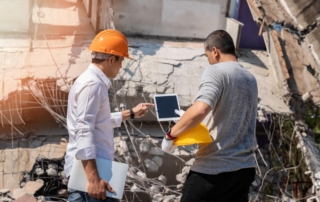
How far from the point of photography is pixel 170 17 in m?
6.91

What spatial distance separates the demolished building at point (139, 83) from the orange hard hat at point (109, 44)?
2328mm

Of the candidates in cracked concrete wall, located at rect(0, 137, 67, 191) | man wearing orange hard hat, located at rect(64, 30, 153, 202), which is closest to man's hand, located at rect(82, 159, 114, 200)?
man wearing orange hard hat, located at rect(64, 30, 153, 202)

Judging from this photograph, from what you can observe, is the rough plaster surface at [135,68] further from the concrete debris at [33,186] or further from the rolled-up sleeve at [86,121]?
the rolled-up sleeve at [86,121]

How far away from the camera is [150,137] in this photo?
17.7ft

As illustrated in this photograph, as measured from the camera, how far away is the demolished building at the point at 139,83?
16.3ft

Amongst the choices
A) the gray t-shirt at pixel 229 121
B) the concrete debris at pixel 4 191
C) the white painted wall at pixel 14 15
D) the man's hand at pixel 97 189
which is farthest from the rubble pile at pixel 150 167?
the white painted wall at pixel 14 15

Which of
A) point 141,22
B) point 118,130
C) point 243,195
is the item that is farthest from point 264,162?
point 141,22

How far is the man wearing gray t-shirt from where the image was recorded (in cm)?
283

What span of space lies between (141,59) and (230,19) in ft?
6.04

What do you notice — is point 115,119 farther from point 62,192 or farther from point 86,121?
point 62,192

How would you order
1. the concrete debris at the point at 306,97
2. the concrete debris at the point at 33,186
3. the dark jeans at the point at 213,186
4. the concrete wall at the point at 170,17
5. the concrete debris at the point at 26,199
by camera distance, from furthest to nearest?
the concrete wall at the point at 170,17, the concrete debris at the point at 306,97, the concrete debris at the point at 33,186, the concrete debris at the point at 26,199, the dark jeans at the point at 213,186

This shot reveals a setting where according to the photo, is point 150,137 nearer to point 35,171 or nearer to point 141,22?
point 35,171

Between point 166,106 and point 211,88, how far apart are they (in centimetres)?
63

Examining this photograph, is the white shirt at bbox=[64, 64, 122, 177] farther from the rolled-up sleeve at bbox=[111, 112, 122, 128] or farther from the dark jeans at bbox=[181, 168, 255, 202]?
the dark jeans at bbox=[181, 168, 255, 202]
